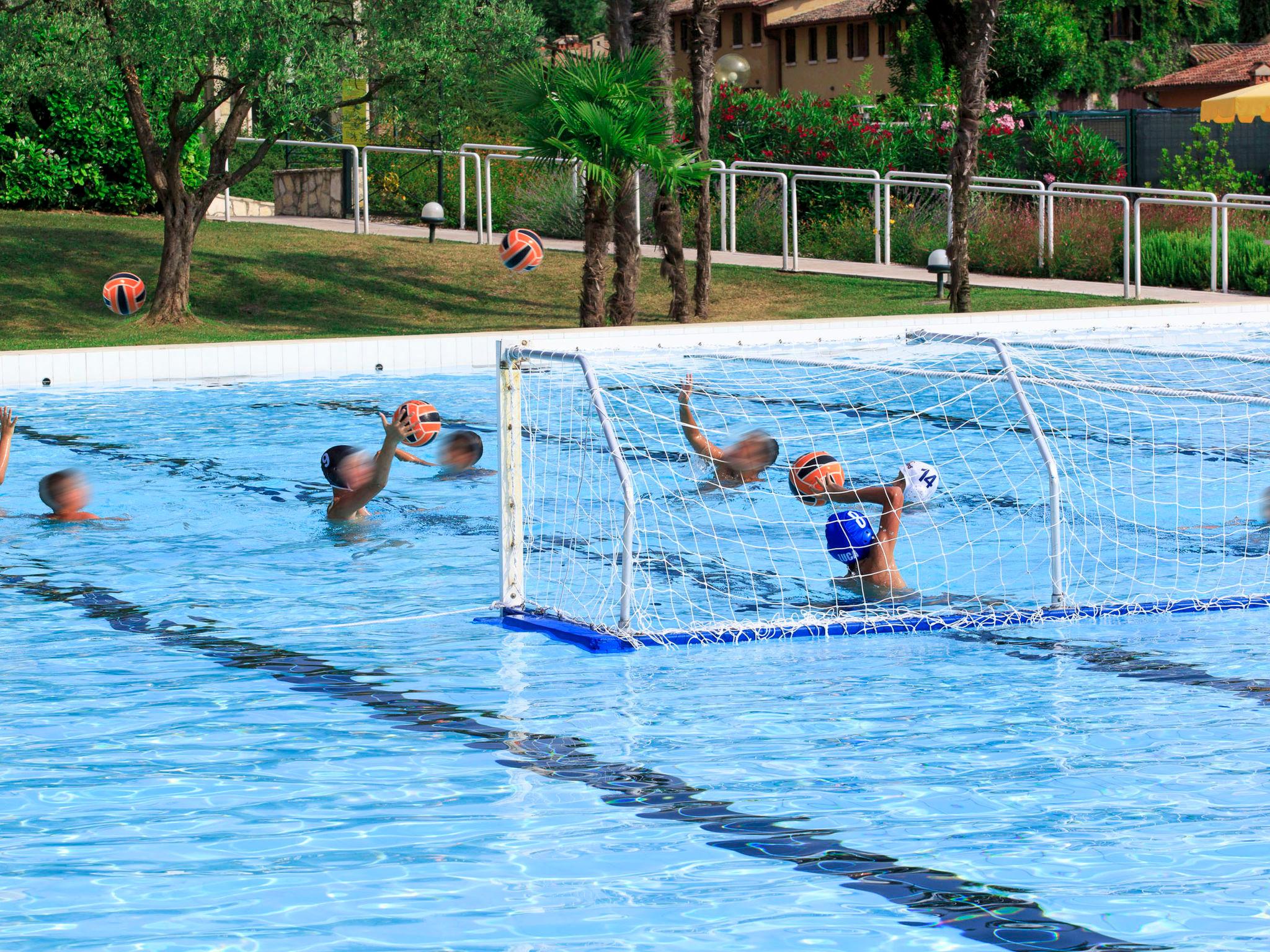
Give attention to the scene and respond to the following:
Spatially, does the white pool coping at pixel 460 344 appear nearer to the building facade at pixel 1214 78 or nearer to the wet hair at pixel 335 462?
the wet hair at pixel 335 462

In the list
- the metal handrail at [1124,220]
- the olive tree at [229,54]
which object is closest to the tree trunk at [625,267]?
the olive tree at [229,54]

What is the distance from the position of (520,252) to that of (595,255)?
6.13 feet

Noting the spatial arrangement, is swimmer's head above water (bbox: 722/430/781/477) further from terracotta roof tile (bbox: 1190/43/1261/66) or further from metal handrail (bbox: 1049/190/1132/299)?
terracotta roof tile (bbox: 1190/43/1261/66)

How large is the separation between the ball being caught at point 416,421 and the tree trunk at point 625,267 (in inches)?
346

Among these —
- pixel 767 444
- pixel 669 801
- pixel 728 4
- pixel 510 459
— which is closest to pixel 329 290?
pixel 767 444

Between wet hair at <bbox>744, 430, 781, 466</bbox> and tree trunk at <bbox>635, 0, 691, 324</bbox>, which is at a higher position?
tree trunk at <bbox>635, 0, 691, 324</bbox>

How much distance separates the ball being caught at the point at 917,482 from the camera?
8359mm

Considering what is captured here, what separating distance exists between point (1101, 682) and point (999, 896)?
8.02 ft

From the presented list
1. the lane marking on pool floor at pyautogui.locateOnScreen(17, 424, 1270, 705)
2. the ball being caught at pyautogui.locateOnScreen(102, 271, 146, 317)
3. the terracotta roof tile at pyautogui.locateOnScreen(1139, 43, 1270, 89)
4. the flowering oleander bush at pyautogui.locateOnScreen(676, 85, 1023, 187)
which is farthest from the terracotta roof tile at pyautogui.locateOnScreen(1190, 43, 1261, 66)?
the lane marking on pool floor at pyautogui.locateOnScreen(17, 424, 1270, 705)

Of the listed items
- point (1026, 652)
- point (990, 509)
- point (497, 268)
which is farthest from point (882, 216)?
point (1026, 652)

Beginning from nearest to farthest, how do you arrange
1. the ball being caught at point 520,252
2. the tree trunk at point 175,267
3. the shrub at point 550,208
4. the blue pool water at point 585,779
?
the blue pool water at point 585,779 → the tree trunk at point 175,267 → the ball being caught at point 520,252 → the shrub at point 550,208

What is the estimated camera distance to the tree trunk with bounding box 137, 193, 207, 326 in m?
19.6

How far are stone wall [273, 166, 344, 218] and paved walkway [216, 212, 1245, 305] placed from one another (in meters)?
0.54

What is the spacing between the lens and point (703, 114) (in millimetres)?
20438
